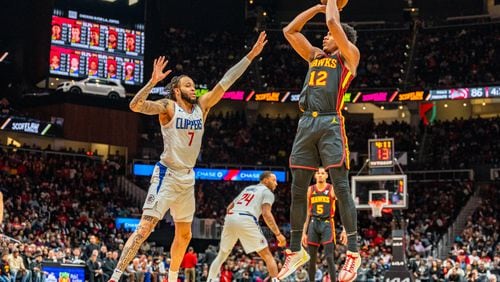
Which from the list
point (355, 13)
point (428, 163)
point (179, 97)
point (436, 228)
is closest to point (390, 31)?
point (355, 13)

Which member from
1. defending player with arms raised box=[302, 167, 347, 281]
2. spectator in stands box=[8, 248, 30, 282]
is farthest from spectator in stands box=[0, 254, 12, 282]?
defending player with arms raised box=[302, 167, 347, 281]

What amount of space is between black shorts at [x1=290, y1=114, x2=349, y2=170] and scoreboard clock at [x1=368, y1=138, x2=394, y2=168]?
51.8 feet

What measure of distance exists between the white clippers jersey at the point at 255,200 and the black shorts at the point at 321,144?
15.5 feet

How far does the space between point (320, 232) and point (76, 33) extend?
26649 mm

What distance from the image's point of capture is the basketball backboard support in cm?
2391

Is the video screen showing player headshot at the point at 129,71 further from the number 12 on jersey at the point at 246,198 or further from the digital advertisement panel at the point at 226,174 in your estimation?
the number 12 on jersey at the point at 246,198

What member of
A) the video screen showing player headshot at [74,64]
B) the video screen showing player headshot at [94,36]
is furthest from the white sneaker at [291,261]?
the video screen showing player headshot at [94,36]

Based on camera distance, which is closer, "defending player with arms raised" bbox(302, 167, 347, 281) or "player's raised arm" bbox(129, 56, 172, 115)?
"player's raised arm" bbox(129, 56, 172, 115)

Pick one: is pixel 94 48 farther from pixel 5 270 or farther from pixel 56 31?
pixel 5 270

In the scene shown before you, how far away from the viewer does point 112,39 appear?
38125mm

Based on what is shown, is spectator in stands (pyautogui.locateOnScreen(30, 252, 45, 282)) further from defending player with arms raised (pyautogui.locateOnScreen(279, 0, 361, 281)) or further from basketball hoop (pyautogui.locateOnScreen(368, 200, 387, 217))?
defending player with arms raised (pyautogui.locateOnScreen(279, 0, 361, 281))

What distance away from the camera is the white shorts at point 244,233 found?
12.7m

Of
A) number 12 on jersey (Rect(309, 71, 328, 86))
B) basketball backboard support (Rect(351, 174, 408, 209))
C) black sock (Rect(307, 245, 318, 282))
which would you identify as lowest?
black sock (Rect(307, 245, 318, 282))

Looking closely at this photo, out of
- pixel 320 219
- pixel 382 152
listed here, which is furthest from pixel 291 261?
pixel 382 152
